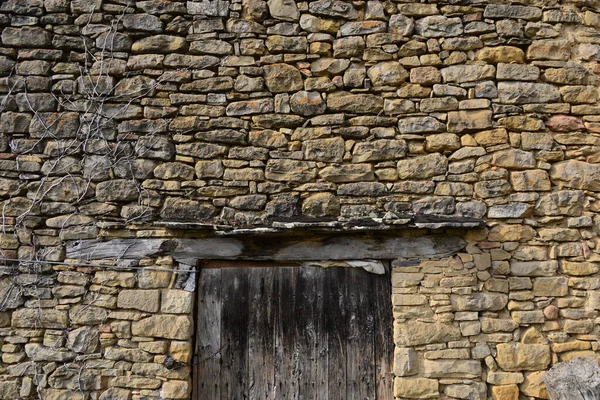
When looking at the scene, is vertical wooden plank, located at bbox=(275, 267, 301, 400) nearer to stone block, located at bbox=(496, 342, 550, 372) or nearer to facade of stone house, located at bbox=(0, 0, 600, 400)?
Result: facade of stone house, located at bbox=(0, 0, 600, 400)

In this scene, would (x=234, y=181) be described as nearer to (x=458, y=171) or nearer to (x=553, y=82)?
(x=458, y=171)

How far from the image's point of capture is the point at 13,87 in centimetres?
361

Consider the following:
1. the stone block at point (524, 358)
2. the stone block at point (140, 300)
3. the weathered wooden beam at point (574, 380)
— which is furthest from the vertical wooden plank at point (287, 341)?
the weathered wooden beam at point (574, 380)

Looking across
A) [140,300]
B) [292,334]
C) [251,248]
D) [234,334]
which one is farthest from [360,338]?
[140,300]

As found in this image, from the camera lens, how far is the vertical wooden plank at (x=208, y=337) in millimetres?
3414

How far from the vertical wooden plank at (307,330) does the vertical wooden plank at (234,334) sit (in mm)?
394

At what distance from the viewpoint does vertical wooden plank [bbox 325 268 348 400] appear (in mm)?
3387

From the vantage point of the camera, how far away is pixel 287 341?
11.3 feet

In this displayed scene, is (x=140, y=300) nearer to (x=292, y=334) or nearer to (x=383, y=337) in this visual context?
(x=292, y=334)

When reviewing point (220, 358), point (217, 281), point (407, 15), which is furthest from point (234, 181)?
point (407, 15)

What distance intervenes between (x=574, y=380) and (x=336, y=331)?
1503 millimetres

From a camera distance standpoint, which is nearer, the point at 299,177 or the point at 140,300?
the point at 140,300

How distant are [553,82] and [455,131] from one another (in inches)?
32.7

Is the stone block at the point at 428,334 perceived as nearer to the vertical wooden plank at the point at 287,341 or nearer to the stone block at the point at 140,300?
the vertical wooden plank at the point at 287,341
